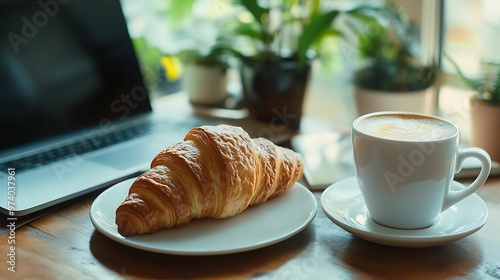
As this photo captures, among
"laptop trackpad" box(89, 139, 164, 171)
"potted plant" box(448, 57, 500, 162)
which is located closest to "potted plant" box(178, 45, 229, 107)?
"laptop trackpad" box(89, 139, 164, 171)

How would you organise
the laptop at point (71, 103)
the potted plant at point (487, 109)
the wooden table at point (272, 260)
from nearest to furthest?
the wooden table at point (272, 260)
the laptop at point (71, 103)
the potted plant at point (487, 109)

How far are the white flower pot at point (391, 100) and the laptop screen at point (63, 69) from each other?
0.46 metres

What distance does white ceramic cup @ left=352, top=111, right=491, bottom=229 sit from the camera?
26.4 inches

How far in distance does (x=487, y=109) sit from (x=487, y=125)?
3 centimetres

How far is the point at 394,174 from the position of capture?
0.68 m

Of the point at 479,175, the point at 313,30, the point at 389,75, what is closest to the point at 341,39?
the point at 389,75

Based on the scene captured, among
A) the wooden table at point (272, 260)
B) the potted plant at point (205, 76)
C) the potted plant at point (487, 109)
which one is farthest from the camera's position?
the potted plant at point (205, 76)

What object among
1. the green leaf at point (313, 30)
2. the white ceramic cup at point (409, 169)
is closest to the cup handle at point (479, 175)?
the white ceramic cup at point (409, 169)

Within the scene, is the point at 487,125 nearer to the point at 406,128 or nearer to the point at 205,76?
the point at 406,128

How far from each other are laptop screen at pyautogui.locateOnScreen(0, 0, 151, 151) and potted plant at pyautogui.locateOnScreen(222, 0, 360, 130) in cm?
20

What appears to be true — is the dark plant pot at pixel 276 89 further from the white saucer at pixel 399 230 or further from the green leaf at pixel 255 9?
the white saucer at pixel 399 230

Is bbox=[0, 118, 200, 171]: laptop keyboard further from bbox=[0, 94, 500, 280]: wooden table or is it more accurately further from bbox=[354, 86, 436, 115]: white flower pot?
bbox=[354, 86, 436, 115]: white flower pot

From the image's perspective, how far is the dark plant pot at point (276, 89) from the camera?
1.12m

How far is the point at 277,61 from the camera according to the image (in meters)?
1.13
